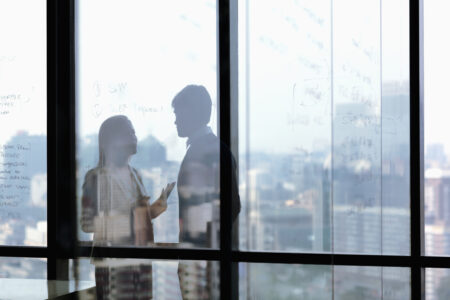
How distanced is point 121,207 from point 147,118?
1.30 feet

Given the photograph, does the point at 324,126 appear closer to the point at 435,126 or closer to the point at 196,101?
the point at 435,126

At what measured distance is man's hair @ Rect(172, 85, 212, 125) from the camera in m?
2.05

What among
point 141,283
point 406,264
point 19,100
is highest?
point 19,100

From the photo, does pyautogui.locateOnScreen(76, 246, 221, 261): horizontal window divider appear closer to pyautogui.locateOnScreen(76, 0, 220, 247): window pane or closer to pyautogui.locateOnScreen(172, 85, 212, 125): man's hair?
pyautogui.locateOnScreen(76, 0, 220, 247): window pane

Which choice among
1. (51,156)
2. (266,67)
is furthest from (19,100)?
(266,67)

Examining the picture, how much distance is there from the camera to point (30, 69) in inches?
88.8

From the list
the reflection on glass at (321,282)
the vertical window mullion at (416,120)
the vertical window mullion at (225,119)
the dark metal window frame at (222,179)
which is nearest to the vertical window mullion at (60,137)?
the dark metal window frame at (222,179)

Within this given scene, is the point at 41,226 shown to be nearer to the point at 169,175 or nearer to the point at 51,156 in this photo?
the point at 51,156

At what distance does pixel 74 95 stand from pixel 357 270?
1.38 m

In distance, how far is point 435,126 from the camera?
6.23ft

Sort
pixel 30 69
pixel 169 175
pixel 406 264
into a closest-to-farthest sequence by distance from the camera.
→ pixel 406 264 < pixel 169 175 < pixel 30 69

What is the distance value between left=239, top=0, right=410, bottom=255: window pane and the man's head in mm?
149

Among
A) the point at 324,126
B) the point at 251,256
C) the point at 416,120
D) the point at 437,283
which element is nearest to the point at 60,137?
the point at 251,256

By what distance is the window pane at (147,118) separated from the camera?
2068 mm
